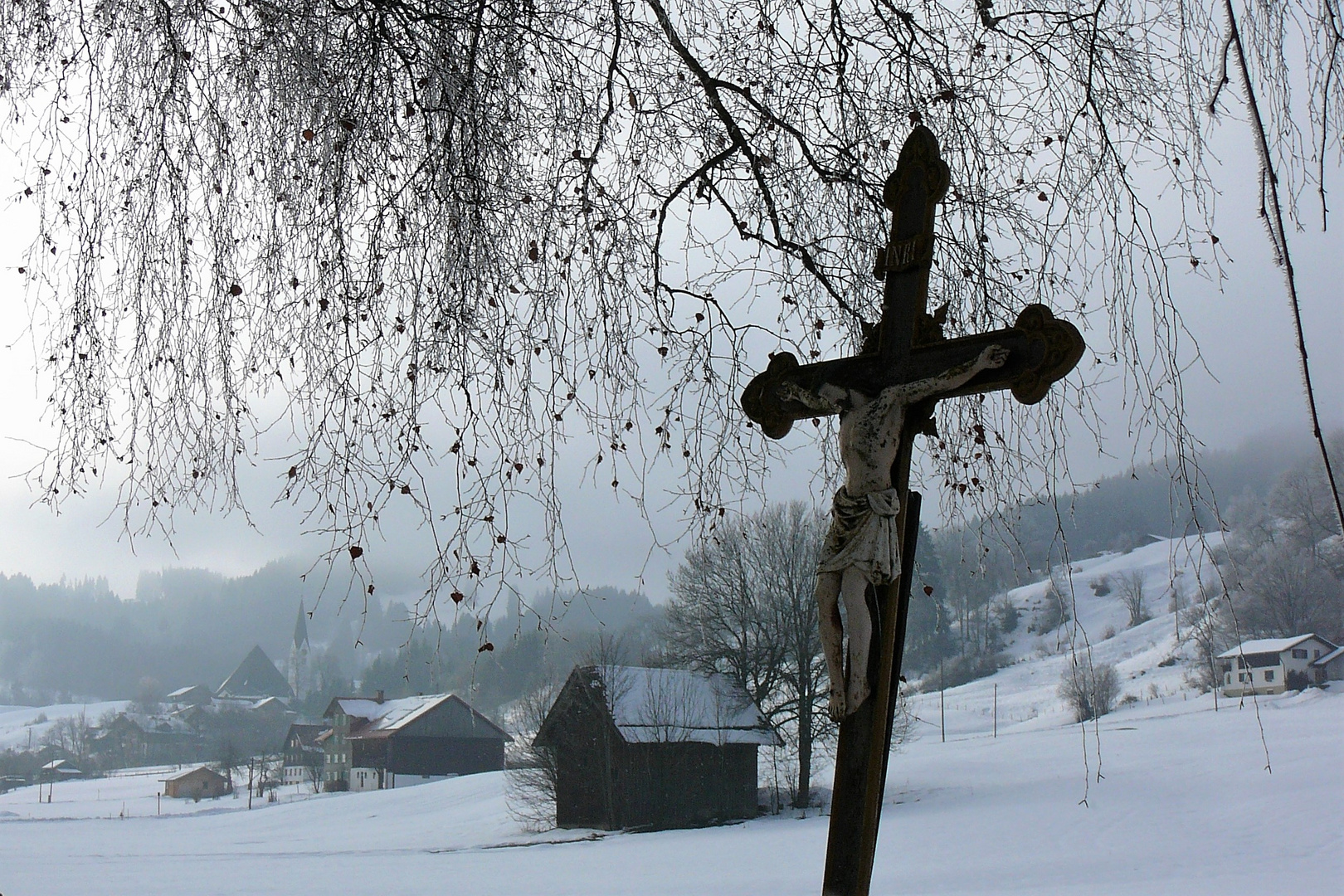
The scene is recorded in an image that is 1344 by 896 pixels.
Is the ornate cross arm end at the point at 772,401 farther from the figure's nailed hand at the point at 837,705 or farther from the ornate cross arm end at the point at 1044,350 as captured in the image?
the figure's nailed hand at the point at 837,705

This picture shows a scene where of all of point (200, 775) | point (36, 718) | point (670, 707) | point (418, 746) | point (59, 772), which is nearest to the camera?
point (670, 707)

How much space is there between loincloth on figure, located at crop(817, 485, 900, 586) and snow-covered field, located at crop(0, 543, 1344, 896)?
0.82m

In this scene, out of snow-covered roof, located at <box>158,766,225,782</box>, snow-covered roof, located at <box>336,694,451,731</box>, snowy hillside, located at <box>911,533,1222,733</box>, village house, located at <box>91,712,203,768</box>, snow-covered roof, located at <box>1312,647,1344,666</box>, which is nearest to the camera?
snow-covered roof, located at <box>1312,647,1344,666</box>

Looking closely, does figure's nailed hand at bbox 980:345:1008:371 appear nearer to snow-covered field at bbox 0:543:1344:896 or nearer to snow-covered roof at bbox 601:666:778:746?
snow-covered field at bbox 0:543:1344:896

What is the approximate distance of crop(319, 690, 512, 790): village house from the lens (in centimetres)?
3516

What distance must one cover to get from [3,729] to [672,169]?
68.8 metres

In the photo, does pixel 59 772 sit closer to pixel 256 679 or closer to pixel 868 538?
pixel 256 679

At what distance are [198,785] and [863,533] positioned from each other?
148 ft

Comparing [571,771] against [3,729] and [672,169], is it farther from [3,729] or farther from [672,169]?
[3,729]

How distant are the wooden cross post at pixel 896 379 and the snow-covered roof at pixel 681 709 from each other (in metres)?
18.9

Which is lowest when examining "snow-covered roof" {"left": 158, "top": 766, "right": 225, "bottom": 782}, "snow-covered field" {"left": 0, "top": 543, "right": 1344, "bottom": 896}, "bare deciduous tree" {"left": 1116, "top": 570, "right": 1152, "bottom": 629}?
"snow-covered roof" {"left": 158, "top": 766, "right": 225, "bottom": 782}

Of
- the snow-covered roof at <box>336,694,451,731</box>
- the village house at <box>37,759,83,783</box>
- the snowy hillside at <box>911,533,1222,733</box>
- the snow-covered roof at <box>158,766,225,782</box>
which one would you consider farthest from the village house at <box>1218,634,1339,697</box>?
the village house at <box>37,759,83,783</box>

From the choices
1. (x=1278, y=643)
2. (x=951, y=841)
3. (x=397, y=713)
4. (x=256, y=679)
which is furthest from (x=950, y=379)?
(x=256, y=679)

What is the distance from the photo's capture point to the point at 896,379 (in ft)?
6.86
